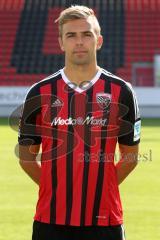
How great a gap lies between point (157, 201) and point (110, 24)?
22.3 m

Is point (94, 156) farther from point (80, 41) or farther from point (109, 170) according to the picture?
point (80, 41)

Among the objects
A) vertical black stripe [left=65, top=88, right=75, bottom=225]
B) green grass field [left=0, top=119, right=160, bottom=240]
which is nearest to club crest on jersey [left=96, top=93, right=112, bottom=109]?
vertical black stripe [left=65, top=88, right=75, bottom=225]

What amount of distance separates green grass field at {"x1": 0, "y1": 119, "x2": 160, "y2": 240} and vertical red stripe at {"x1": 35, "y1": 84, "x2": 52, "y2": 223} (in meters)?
2.81

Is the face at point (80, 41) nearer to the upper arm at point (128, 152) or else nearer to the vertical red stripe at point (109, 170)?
the vertical red stripe at point (109, 170)

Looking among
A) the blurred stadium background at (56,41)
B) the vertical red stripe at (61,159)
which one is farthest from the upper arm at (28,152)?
the blurred stadium background at (56,41)

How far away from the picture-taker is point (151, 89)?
2222 cm

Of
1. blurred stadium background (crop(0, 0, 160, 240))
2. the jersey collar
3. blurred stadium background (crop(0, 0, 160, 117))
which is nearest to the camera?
the jersey collar

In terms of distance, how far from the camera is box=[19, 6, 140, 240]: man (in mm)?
2939

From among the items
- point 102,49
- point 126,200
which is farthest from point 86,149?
point 102,49

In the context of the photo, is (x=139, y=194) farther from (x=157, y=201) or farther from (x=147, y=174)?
(x=147, y=174)

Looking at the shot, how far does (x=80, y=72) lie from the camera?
2963 millimetres

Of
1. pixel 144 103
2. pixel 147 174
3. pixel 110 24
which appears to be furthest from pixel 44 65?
pixel 147 174

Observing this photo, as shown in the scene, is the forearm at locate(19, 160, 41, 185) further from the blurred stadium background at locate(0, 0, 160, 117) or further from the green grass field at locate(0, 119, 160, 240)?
the blurred stadium background at locate(0, 0, 160, 117)

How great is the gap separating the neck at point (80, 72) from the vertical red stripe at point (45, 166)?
0.42 ft
